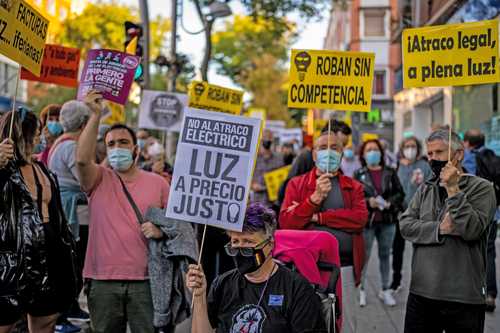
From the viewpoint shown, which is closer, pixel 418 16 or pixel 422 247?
pixel 422 247

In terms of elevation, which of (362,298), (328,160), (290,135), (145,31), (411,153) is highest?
(145,31)

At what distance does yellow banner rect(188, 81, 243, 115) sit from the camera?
9.03 m

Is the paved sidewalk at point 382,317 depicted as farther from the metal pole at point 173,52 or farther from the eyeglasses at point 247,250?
the metal pole at point 173,52

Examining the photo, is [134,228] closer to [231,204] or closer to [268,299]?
[231,204]

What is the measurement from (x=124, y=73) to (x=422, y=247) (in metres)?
2.95

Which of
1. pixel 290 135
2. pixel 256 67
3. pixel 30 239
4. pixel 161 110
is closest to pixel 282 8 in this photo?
pixel 290 135

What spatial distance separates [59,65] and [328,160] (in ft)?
12.9

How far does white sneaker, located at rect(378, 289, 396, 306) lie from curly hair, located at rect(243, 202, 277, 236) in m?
4.66

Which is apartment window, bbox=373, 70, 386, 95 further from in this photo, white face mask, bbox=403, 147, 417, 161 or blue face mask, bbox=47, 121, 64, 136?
blue face mask, bbox=47, 121, 64, 136

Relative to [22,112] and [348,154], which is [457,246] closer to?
[22,112]

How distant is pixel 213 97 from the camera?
358 inches

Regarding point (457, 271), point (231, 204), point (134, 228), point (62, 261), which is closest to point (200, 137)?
point (231, 204)

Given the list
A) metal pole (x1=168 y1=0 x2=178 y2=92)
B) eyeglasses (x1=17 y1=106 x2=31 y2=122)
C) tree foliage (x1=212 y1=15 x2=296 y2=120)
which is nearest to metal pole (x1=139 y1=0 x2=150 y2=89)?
metal pole (x1=168 y1=0 x2=178 y2=92)

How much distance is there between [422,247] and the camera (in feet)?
14.7
